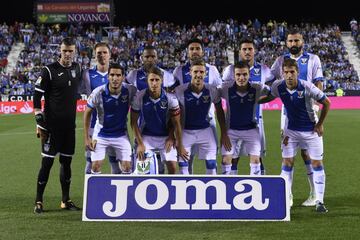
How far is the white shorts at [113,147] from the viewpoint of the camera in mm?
6508

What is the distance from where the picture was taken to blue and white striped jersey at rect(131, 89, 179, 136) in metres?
6.50

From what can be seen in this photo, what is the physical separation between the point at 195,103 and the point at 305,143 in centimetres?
137

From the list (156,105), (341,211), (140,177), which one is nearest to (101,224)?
(140,177)

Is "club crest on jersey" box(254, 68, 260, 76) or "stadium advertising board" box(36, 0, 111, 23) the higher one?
"stadium advertising board" box(36, 0, 111, 23)

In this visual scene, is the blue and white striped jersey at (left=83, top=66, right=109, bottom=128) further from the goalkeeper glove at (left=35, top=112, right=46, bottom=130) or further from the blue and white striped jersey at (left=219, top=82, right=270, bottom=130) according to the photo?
the blue and white striped jersey at (left=219, top=82, right=270, bottom=130)

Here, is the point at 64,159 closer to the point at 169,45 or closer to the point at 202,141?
the point at 202,141

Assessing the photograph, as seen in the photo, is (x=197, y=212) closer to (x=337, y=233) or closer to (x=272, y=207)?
(x=272, y=207)

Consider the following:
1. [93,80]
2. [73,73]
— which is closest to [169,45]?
[93,80]

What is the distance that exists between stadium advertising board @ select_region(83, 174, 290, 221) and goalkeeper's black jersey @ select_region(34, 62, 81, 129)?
1.11 m

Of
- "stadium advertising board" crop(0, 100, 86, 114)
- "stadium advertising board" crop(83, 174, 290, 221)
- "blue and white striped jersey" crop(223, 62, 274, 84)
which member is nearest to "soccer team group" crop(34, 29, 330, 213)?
"blue and white striped jersey" crop(223, 62, 274, 84)

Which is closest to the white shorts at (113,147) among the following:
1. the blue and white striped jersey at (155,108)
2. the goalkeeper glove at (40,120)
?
the blue and white striped jersey at (155,108)

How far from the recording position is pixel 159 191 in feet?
19.2

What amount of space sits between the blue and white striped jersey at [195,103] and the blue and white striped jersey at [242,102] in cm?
13

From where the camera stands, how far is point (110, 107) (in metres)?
6.49
